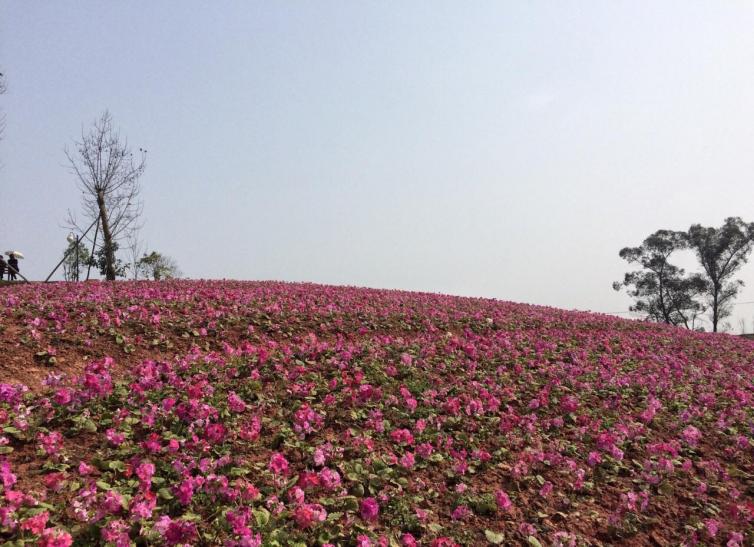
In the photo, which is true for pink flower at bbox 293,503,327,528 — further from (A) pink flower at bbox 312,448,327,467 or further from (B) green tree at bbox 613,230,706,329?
(B) green tree at bbox 613,230,706,329

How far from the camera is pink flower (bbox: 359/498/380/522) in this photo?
4926 mm

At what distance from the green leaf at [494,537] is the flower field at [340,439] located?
0.9 inches

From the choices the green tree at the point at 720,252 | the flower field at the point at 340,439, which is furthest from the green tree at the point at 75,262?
the green tree at the point at 720,252

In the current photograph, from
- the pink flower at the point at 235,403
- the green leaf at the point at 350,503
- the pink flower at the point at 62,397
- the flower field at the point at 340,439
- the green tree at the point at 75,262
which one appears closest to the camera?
the flower field at the point at 340,439

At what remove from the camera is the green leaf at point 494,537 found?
5008mm

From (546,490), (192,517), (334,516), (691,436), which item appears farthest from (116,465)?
(691,436)

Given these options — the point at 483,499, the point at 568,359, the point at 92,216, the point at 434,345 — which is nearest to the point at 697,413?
the point at 568,359

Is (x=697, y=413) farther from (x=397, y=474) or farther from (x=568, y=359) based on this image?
(x=397, y=474)

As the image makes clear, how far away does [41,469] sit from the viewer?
5156mm

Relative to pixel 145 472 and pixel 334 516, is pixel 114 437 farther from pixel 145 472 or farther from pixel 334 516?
pixel 334 516

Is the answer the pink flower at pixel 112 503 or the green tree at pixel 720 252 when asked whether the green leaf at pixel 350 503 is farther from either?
the green tree at pixel 720 252

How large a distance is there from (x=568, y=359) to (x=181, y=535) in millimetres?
9529

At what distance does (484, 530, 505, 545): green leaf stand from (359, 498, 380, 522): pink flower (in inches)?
44.4

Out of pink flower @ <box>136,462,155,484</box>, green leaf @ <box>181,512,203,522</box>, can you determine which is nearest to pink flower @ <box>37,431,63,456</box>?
pink flower @ <box>136,462,155,484</box>
